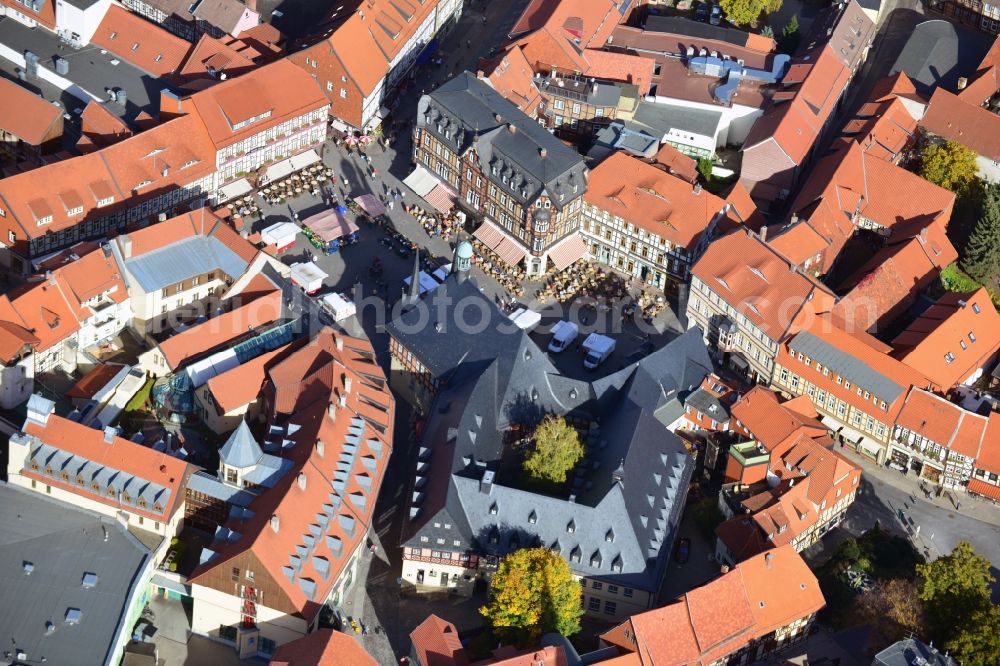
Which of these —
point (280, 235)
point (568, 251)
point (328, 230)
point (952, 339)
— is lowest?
point (280, 235)

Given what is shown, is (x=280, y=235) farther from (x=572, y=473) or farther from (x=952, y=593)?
(x=952, y=593)

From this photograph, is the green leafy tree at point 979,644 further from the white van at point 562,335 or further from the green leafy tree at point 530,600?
the white van at point 562,335

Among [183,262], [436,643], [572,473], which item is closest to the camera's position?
[436,643]

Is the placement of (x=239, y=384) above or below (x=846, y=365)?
below

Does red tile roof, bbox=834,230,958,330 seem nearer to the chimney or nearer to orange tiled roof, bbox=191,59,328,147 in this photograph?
the chimney

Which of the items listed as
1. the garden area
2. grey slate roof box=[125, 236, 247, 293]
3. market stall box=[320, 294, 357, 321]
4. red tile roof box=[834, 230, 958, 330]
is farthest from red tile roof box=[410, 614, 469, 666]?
red tile roof box=[834, 230, 958, 330]

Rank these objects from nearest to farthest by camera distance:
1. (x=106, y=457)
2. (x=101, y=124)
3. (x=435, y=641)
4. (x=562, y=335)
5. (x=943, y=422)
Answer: (x=435, y=641) → (x=106, y=457) → (x=943, y=422) → (x=562, y=335) → (x=101, y=124)

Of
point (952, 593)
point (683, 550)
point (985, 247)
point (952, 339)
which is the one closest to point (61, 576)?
point (683, 550)
